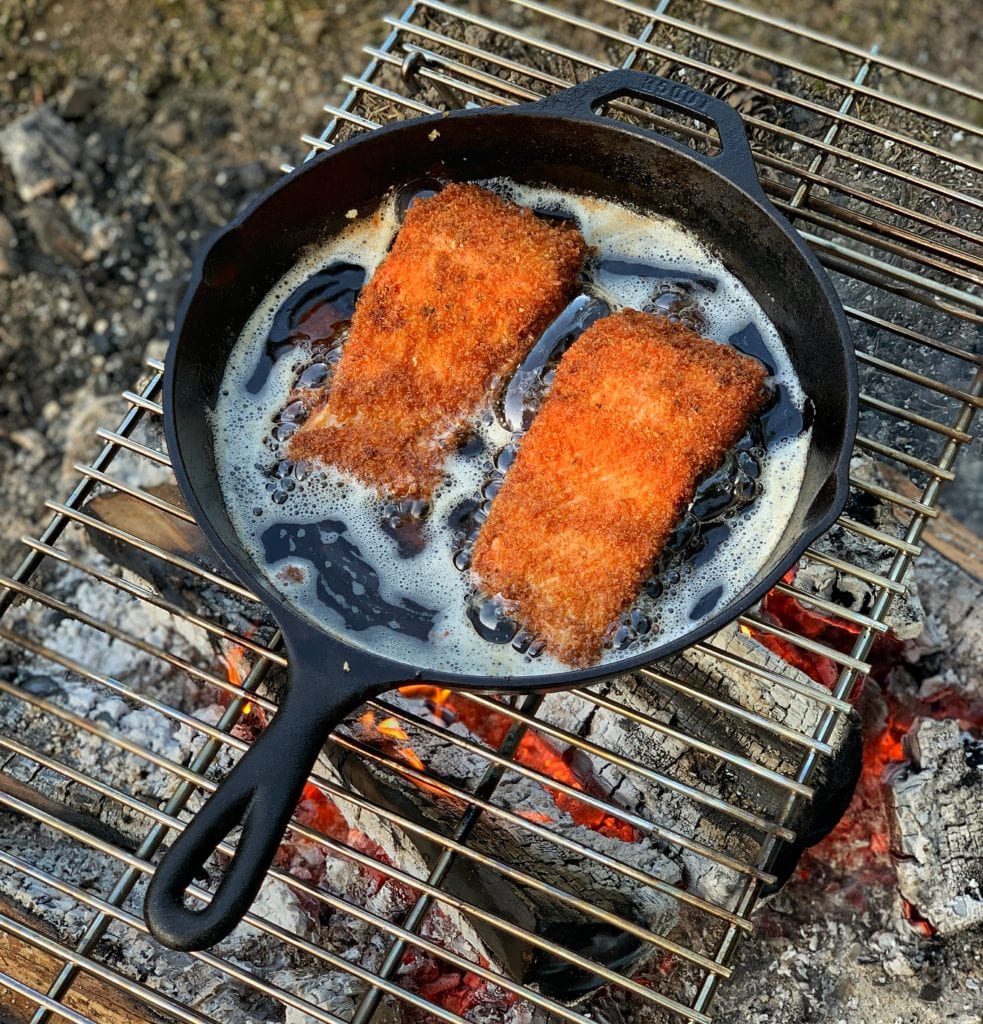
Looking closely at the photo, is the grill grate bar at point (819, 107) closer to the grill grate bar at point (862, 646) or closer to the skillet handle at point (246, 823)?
the grill grate bar at point (862, 646)

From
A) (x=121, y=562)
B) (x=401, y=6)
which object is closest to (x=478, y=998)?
(x=121, y=562)

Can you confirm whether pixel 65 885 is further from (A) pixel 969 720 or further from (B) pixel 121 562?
(A) pixel 969 720

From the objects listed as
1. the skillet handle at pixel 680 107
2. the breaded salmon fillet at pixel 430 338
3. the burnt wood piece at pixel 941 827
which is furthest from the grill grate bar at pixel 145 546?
the burnt wood piece at pixel 941 827

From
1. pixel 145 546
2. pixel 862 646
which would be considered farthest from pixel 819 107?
pixel 145 546

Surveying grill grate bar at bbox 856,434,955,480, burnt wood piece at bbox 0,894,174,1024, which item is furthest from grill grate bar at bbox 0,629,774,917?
grill grate bar at bbox 856,434,955,480

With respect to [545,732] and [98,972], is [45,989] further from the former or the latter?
[545,732]

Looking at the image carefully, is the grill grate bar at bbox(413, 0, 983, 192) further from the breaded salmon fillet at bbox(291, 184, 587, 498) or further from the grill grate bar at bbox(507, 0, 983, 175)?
the breaded salmon fillet at bbox(291, 184, 587, 498)

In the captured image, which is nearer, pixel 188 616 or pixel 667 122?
pixel 188 616
